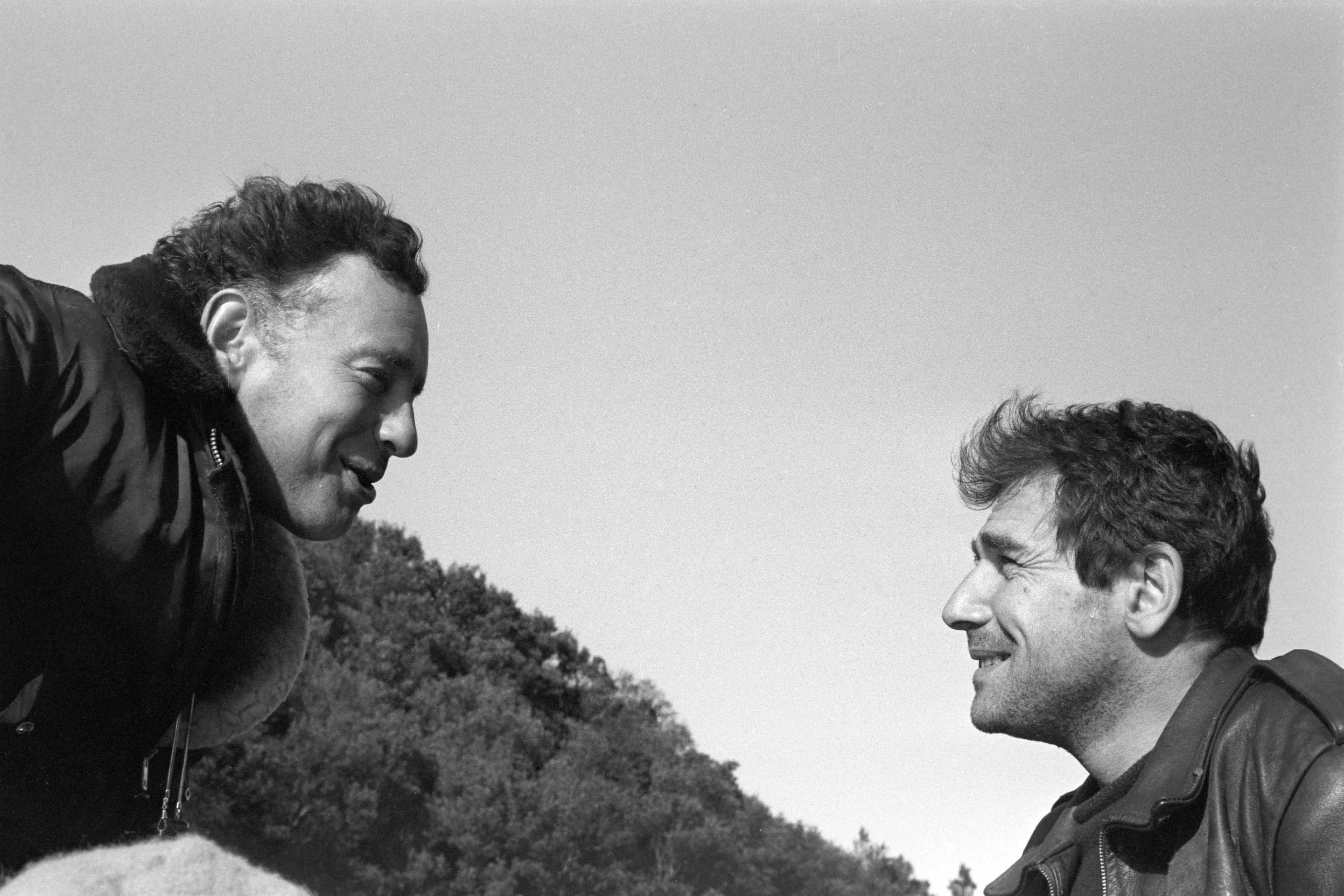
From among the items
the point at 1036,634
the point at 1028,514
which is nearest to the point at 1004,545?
the point at 1028,514

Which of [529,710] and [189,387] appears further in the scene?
[529,710]

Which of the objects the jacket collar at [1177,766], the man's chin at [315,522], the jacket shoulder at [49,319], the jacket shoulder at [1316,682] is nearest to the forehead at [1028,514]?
the jacket collar at [1177,766]

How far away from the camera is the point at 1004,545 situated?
362cm

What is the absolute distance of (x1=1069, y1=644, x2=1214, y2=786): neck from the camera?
3365 millimetres

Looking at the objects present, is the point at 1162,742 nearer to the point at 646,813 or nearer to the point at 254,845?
the point at 254,845

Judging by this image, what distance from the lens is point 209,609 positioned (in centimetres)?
286

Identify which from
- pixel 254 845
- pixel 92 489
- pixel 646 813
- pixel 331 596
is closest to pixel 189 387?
pixel 92 489

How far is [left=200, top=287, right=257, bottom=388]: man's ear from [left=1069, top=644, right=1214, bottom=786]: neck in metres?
2.14

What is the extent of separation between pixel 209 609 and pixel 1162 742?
6.62 ft

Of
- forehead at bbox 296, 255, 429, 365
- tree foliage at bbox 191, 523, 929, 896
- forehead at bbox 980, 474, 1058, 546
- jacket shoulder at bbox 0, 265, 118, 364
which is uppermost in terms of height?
tree foliage at bbox 191, 523, 929, 896

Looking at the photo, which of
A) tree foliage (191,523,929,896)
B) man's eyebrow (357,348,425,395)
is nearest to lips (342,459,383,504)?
man's eyebrow (357,348,425,395)

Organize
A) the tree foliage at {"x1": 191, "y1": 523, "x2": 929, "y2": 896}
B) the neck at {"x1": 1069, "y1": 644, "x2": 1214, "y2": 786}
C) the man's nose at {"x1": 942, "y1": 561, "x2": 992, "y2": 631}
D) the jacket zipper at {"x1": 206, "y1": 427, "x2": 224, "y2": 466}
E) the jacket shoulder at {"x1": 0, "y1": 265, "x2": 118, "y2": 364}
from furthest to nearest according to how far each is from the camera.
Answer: the tree foliage at {"x1": 191, "y1": 523, "x2": 929, "y2": 896} → the man's nose at {"x1": 942, "y1": 561, "x2": 992, "y2": 631} → the neck at {"x1": 1069, "y1": 644, "x2": 1214, "y2": 786} → the jacket zipper at {"x1": 206, "y1": 427, "x2": 224, "y2": 466} → the jacket shoulder at {"x1": 0, "y1": 265, "x2": 118, "y2": 364}

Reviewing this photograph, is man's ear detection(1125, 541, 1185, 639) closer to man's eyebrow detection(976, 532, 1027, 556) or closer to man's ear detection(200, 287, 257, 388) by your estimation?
man's eyebrow detection(976, 532, 1027, 556)

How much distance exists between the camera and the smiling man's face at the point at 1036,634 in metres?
3.39
